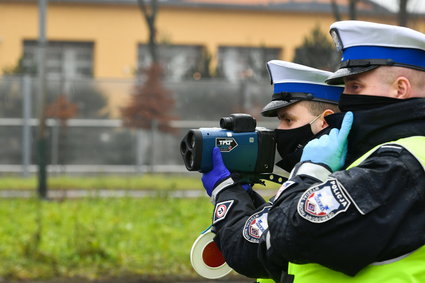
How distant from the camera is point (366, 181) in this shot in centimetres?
204

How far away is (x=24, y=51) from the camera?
94.5 feet

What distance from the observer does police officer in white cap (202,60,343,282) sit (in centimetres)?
253

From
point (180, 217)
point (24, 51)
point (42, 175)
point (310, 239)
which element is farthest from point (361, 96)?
point (24, 51)

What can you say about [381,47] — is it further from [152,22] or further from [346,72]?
[152,22]

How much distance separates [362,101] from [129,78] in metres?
19.5

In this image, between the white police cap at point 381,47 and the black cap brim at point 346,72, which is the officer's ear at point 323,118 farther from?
the white police cap at point 381,47

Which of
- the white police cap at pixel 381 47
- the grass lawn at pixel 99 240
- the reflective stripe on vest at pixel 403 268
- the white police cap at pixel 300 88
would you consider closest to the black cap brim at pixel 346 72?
the white police cap at pixel 381 47

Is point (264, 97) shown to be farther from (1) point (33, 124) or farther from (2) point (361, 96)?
(2) point (361, 96)

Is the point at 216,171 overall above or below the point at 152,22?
below

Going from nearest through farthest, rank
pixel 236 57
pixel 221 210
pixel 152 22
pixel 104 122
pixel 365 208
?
pixel 365 208, pixel 221 210, pixel 104 122, pixel 152 22, pixel 236 57

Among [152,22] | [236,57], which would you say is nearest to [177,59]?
[236,57]

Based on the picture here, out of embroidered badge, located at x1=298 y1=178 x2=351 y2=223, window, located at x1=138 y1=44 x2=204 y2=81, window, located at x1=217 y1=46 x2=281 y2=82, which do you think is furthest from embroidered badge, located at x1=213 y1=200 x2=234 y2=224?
window, located at x1=217 y1=46 x2=281 y2=82

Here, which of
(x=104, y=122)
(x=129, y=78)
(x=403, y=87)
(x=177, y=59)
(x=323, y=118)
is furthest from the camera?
(x=177, y=59)

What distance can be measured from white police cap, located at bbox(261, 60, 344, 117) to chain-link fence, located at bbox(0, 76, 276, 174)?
1517 cm
